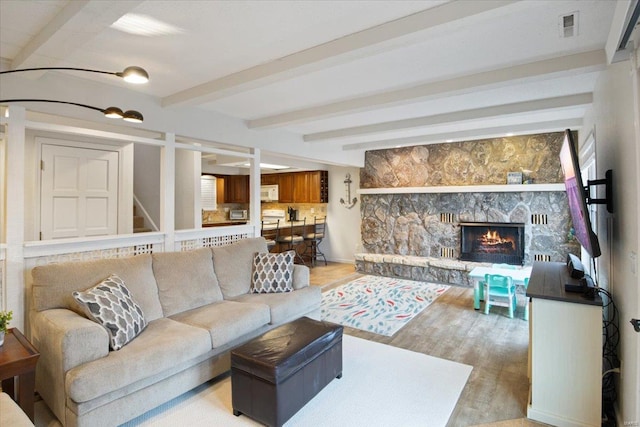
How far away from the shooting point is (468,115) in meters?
4.16

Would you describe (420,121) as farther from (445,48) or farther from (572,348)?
(572,348)

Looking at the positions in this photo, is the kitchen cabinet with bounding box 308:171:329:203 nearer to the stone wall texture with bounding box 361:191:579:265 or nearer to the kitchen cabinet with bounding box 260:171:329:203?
the kitchen cabinet with bounding box 260:171:329:203

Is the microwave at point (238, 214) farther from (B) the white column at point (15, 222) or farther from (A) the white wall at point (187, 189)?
(B) the white column at point (15, 222)

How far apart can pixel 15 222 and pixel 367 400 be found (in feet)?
10.1

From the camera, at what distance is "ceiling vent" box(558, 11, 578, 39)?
81.0 inches

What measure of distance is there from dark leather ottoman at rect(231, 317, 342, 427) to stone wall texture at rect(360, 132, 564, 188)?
479 cm

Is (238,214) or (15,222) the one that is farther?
(238,214)

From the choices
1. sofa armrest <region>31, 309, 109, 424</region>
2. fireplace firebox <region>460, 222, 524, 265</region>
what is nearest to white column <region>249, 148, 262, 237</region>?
sofa armrest <region>31, 309, 109, 424</region>

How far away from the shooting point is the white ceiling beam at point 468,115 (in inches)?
142

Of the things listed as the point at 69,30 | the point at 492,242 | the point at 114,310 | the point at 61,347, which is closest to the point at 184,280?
the point at 114,310

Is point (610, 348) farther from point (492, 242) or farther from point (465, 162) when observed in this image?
point (465, 162)

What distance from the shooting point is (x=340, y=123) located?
4.88m

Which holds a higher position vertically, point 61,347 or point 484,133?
point 484,133

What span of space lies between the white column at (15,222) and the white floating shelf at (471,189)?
5.80 metres
